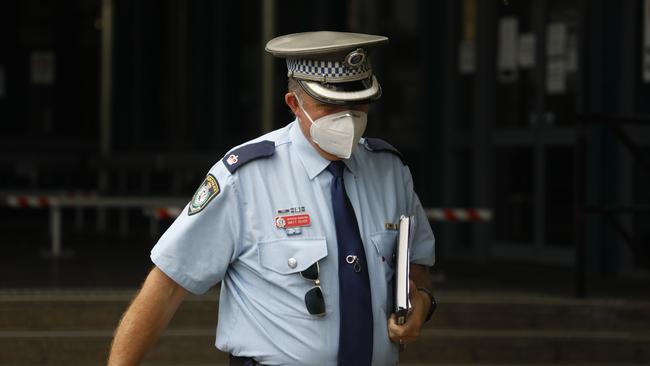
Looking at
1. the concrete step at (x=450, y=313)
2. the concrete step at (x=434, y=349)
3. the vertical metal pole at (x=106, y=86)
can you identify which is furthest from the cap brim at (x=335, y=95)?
the vertical metal pole at (x=106, y=86)

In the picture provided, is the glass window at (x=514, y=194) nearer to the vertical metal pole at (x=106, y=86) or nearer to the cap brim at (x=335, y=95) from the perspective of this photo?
the vertical metal pole at (x=106, y=86)

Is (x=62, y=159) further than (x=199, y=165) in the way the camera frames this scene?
Yes

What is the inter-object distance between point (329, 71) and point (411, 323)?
57cm

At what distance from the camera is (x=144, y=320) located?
3193 mm

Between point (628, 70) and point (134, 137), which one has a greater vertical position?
point (628, 70)

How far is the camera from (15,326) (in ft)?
27.7

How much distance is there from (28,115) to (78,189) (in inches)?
46.1

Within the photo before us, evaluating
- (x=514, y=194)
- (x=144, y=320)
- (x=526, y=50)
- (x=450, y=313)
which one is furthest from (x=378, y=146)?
(x=514, y=194)

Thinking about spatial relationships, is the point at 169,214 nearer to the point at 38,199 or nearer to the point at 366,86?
the point at 38,199

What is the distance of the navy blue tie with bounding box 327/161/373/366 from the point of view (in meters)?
→ 3.15

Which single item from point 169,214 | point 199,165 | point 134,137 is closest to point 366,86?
point 169,214

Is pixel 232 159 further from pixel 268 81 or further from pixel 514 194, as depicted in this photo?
pixel 514 194

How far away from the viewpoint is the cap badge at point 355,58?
3.14 m

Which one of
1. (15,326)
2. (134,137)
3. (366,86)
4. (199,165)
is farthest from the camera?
(134,137)
